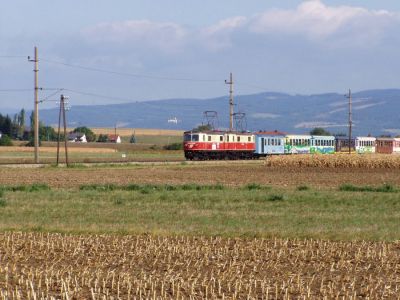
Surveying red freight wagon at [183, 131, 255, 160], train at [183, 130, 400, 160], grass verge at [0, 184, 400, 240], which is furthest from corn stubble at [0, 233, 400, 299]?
train at [183, 130, 400, 160]

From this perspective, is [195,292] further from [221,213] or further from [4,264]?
[221,213]

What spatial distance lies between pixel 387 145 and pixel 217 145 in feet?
117

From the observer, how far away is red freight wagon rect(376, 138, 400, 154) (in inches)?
4402

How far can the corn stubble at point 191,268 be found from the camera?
14531 mm

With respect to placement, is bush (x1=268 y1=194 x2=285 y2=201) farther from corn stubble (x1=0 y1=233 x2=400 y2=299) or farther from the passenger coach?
the passenger coach

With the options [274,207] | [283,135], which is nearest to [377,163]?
[283,135]

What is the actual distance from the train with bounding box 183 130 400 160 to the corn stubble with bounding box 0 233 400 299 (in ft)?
197

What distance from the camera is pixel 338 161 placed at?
72.7 metres

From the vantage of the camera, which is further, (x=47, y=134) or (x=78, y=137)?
(x=78, y=137)

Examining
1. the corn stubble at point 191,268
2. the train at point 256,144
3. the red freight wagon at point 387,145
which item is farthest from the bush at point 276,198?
the red freight wagon at point 387,145

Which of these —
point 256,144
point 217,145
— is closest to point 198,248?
point 217,145

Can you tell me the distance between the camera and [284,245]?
2048 cm

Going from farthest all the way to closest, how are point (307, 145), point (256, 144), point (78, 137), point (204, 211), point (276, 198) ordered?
point (78, 137), point (307, 145), point (256, 144), point (276, 198), point (204, 211)

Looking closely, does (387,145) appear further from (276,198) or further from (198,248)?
(198,248)
